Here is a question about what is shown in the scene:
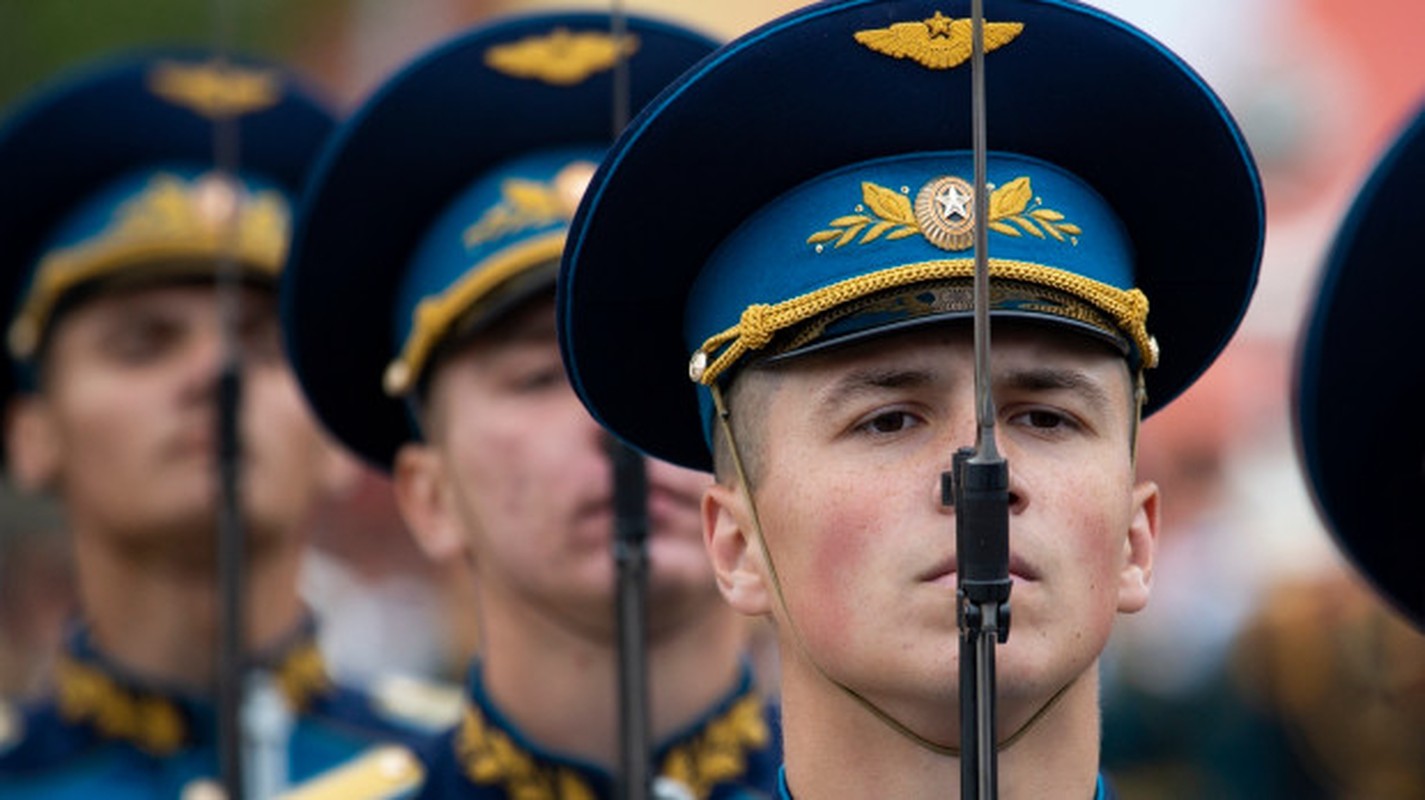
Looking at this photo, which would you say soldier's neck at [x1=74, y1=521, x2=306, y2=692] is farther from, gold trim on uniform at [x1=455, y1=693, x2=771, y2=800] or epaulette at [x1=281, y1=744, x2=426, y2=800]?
gold trim on uniform at [x1=455, y1=693, x2=771, y2=800]

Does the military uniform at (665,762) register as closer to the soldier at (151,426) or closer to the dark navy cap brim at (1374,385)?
the dark navy cap brim at (1374,385)

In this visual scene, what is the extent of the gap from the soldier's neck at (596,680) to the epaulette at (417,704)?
185cm

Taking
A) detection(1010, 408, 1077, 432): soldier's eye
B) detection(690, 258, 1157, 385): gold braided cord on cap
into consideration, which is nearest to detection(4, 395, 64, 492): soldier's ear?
detection(690, 258, 1157, 385): gold braided cord on cap

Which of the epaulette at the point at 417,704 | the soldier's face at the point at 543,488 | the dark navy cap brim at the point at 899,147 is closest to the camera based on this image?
the dark navy cap brim at the point at 899,147

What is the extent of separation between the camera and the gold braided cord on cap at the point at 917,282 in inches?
170

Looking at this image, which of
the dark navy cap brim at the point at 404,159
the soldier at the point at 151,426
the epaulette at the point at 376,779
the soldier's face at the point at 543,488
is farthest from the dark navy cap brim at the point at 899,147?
the soldier at the point at 151,426

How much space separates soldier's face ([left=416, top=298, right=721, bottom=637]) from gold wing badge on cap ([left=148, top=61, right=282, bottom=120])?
207 cm

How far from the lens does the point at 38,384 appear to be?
816 centimetres

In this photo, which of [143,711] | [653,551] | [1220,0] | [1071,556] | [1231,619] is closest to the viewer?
[1071,556]

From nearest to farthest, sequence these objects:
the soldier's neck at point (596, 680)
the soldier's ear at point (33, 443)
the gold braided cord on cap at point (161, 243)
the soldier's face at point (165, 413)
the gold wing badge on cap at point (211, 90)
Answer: the soldier's neck at point (596, 680) < the soldier's face at point (165, 413) < the gold braided cord on cap at point (161, 243) < the soldier's ear at point (33, 443) < the gold wing badge on cap at point (211, 90)

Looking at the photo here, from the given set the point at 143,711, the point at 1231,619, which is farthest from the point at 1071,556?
the point at 1231,619

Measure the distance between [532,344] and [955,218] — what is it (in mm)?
2073

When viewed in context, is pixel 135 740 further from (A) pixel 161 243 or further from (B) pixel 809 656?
(B) pixel 809 656

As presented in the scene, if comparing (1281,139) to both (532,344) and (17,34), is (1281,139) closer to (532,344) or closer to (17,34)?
(17,34)
